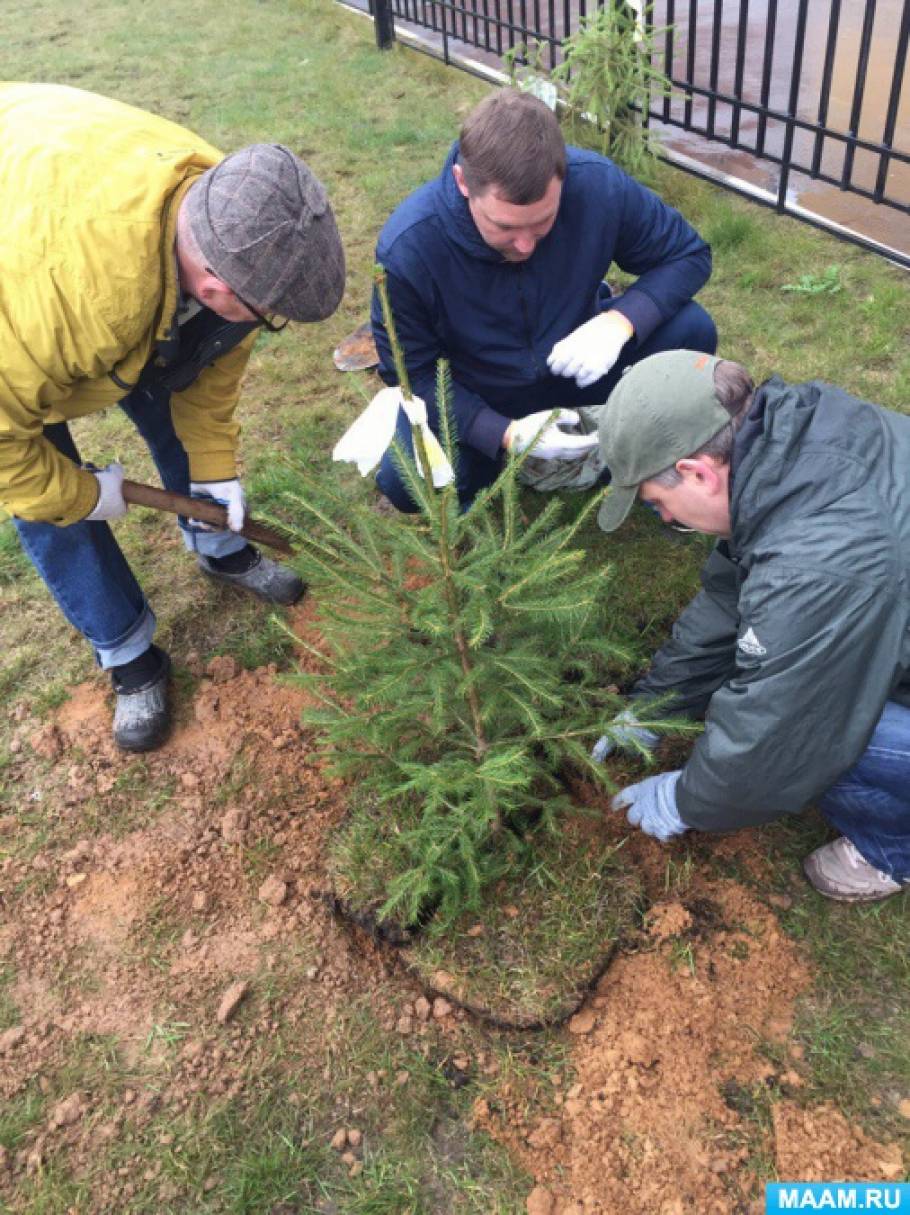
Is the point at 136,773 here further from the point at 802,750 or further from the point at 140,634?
the point at 802,750

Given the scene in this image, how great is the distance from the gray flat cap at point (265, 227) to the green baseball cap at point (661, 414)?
2.30 feet

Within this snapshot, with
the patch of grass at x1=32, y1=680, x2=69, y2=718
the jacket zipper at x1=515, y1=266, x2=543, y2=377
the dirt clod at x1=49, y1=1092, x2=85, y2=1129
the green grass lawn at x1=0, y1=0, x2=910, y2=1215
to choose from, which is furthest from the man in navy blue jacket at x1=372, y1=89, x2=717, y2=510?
the dirt clod at x1=49, y1=1092, x2=85, y2=1129

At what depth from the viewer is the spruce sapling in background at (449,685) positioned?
1.85m

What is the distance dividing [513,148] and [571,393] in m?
1.02

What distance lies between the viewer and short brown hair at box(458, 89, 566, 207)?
230 centimetres

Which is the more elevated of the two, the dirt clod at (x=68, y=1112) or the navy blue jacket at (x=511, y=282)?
the navy blue jacket at (x=511, y=282)

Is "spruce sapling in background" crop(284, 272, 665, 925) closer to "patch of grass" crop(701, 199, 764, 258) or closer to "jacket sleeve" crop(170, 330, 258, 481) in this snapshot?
"jacket sleeve" crop(170, 330, 258, 481)

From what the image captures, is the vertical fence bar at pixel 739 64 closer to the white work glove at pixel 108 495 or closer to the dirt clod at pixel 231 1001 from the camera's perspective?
the white work glove at pixel 108 495

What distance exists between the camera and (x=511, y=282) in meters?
2.78

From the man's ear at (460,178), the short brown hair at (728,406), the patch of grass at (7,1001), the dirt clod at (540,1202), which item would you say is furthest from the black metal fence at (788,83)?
the patch of grass at (7,1001)

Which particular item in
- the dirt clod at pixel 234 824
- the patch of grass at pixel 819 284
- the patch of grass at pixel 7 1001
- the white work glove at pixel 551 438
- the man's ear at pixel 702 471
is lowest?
the patch of grass at pixel 7 1001

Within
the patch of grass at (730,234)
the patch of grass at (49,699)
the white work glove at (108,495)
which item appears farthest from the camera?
the patch of grass at (730,234)

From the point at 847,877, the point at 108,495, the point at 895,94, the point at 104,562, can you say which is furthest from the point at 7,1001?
the point at 895,94

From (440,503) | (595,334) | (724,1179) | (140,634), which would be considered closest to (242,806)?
(140,634)
